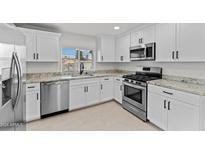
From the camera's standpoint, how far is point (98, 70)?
4.67 m

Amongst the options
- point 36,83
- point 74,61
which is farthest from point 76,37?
point 36,83

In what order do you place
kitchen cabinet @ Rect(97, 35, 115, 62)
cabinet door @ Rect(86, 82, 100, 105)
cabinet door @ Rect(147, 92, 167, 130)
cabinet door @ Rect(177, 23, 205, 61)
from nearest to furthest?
cabinet door @ Rect(177, 23, 205, 61)
cabinet door @ Rect(147, 92, 167, 130)
cabinet door @ Rect(86, 82, 100, 105)
kitchen cabinet @ Rect(97, 35, 115, 62)

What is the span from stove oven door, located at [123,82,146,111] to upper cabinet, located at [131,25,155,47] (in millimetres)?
1170

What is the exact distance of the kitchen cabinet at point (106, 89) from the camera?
3.99 metres

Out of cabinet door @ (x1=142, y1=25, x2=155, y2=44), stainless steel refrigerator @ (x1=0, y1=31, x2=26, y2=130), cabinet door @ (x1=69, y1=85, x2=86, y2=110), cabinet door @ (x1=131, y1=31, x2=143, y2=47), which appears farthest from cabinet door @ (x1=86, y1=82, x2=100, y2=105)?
stainless steel refrigerator @ (x1=0, y1=31, x2=26, y2=130)

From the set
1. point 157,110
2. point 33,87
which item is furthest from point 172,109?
point 33,87

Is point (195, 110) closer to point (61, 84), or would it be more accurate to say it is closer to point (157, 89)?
point (157, 89)

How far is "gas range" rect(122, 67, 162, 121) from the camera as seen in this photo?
9.23ft

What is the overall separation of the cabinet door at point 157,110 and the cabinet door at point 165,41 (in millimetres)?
845

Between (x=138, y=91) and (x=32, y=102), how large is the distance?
7.99 ft

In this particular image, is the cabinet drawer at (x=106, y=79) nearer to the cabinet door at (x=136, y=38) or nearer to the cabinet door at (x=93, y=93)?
the cabinet door at (x=93, y=93)

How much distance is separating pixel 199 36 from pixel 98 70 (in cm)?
320

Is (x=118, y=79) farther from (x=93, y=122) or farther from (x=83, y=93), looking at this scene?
(x=93, y=122)

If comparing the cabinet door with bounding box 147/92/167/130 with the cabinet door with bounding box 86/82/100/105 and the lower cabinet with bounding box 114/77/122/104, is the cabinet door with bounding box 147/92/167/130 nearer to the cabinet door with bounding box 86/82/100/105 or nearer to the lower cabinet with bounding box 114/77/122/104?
the lower cabinet with bounding box 114/77/122/104
